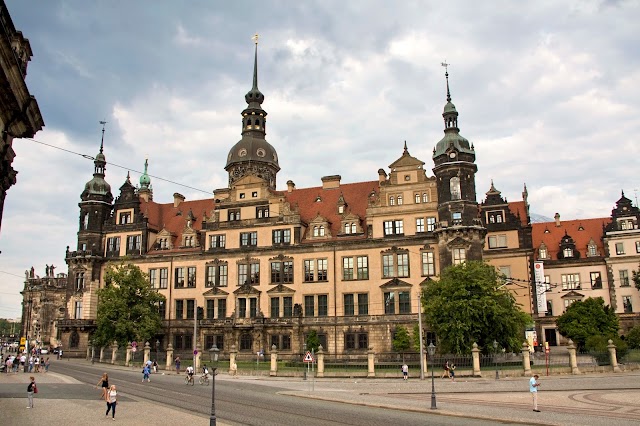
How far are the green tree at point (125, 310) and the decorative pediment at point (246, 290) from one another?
9.46 metres

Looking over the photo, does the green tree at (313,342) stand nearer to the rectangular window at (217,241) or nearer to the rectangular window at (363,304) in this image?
the rectangular window at (363,304)

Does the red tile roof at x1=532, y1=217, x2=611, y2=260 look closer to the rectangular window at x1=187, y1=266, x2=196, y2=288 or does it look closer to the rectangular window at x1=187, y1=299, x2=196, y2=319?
the rectangular window at x1=187, y1=266, x2=196, y2=288

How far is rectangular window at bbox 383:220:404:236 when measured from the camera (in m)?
57.3

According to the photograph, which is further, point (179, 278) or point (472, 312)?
point (179, 278)

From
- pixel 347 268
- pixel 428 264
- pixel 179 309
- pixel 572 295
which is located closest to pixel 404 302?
pixel 428 264

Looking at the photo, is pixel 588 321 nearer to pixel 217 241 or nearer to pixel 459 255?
pixel 459 255

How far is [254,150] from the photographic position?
7562cm

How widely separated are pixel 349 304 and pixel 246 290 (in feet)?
38.3

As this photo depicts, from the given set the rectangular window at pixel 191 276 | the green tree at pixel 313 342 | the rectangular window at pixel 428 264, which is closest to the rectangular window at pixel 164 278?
the rectangular window at pixel 191 276

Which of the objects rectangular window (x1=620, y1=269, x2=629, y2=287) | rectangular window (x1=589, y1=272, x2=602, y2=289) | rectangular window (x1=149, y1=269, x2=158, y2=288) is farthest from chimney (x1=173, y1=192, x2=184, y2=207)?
rectangular window (x1=620, y1=269, x2=629, y2=287)

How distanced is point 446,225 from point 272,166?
30190mm

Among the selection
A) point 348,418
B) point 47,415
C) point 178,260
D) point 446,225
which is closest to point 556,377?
point 446,225

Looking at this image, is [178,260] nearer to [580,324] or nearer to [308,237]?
[308,237]

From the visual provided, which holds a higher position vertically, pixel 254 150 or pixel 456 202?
pixel 254 150
